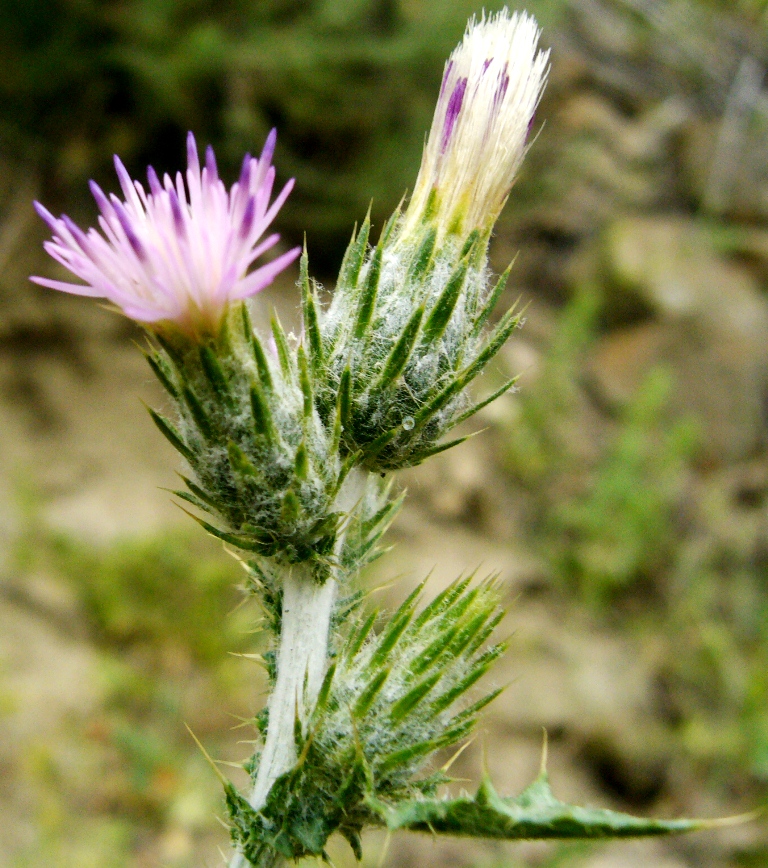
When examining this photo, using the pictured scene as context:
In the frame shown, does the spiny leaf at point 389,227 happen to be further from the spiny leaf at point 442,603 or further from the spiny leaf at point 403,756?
the spiny leaf at point 403,756

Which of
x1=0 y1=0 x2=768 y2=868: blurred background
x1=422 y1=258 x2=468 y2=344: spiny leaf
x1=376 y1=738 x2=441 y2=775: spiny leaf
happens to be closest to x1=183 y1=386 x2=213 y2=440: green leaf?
x1=422 y1=258 x2=468 y2=344: spiny leaf

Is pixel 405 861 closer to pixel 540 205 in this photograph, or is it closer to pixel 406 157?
pixel 406 157

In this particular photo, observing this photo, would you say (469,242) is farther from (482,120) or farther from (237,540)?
(237,540)

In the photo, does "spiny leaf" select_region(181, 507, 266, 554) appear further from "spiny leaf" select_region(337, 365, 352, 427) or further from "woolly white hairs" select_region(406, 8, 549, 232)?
"woolly white hairs" select_region(406, 8, 549, 232)

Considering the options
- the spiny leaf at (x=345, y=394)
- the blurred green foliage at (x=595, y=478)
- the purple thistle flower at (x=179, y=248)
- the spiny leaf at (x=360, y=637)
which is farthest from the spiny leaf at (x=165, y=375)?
the blurred green foliage at (x=595, y=478)

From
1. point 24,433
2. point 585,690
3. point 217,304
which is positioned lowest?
point 217,304

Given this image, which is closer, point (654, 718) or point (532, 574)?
point (654, 718)

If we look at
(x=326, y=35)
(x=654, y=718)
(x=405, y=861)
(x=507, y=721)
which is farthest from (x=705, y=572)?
(x=326, y=35)
